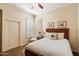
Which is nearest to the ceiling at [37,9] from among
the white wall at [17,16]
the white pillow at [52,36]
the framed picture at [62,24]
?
the white wall at [17,16]

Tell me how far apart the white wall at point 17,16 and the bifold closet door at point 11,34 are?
0.19ft

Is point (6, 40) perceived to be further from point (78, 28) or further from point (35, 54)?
point (78, 28)

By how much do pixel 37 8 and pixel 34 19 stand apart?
21cm

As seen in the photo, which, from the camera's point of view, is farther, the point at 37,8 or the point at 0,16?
the point at 37,8

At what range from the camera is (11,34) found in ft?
5.54

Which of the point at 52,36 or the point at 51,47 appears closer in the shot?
the point at 51,47

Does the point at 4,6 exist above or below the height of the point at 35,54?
above

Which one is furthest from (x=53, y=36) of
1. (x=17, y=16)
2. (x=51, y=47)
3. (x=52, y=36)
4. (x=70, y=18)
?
(x=17, y=16)

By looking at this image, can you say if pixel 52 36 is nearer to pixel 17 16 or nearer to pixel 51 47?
pixel 51 47

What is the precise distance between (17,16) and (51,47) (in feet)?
2.65

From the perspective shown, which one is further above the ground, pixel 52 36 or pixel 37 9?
pixel 37 9

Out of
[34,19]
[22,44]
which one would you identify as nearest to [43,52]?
[22,44]

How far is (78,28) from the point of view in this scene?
66.0 inches

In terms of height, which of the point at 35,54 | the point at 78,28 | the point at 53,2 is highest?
the point at 53,2
